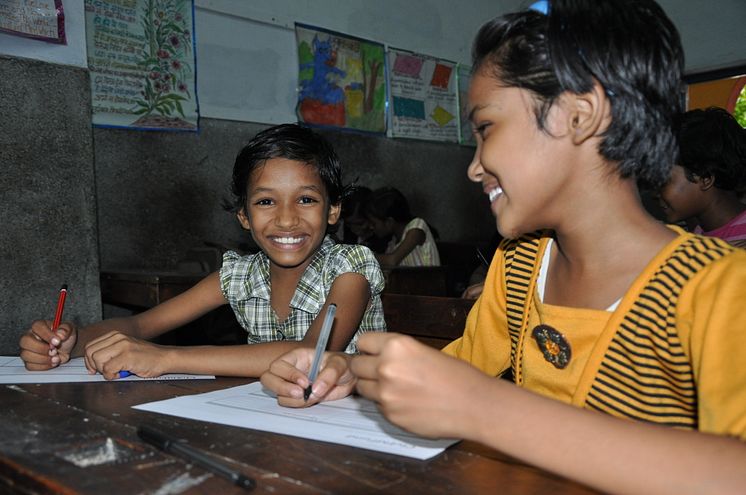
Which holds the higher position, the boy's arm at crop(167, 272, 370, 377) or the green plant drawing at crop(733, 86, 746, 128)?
the green plant drawing at crop(733, 86, 746, 128)

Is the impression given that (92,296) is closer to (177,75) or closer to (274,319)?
(274,319)

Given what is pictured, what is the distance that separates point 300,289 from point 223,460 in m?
0.99

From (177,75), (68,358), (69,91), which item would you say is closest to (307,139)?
(68,358)

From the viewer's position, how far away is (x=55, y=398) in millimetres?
1073

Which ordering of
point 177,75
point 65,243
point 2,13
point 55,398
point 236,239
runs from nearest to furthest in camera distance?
point 55,398, point 2,13, point 65,243, point 177,75, point 236,239

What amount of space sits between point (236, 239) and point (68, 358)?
8.69 ft

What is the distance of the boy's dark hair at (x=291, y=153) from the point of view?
5.58ft

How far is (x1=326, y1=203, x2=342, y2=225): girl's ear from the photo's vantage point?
5.89ft

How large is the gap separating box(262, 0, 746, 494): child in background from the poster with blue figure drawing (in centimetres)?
362

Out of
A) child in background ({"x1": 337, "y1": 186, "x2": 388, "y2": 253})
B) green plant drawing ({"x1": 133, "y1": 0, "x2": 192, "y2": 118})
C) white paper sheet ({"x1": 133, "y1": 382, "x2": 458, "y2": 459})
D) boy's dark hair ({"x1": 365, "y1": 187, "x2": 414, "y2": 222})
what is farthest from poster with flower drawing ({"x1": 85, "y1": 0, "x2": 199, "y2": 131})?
white paper sheet ({"x1": 133, "y1": 382, "x2": 458, "y2": 459})

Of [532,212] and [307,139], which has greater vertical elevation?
[307,139]

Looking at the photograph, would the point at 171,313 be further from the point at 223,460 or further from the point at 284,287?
the point at 223,460

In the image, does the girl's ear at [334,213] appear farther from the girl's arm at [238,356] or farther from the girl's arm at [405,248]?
the girl's arm at [405,248]

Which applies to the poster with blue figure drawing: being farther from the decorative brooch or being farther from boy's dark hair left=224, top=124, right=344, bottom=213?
the decorative brooch
